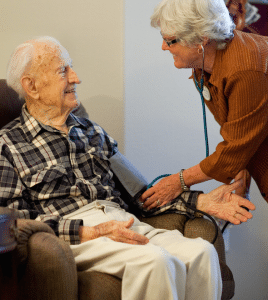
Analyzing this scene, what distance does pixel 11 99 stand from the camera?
1826mm

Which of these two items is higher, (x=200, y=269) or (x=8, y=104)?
(x=8, y=104)

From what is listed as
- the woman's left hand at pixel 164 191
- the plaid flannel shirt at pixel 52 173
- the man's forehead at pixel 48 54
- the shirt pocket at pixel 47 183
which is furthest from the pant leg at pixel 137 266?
the man's forehead at pixel 48 54

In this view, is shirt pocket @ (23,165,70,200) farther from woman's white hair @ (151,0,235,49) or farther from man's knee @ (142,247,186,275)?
woman's white hair @ (151,0,235,49)

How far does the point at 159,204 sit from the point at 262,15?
1694 millimetres

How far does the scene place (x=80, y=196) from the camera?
1.62 m

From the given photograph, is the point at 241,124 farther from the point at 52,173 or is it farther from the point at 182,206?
the point at 52,173

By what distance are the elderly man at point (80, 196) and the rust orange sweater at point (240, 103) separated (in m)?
0.20

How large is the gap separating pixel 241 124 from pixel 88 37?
3.80 feet

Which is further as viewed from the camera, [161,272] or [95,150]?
[95,150]

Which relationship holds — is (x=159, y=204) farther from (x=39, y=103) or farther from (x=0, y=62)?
(x=0, y=62)

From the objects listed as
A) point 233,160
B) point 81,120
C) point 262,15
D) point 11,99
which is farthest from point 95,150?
point 262,15

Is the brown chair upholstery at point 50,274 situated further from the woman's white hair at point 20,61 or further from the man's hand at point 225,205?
the woman's white hair at point 20,61

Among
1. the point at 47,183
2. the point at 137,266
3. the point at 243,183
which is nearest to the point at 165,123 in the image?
the point at 243,183

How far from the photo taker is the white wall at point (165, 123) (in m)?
2.43
